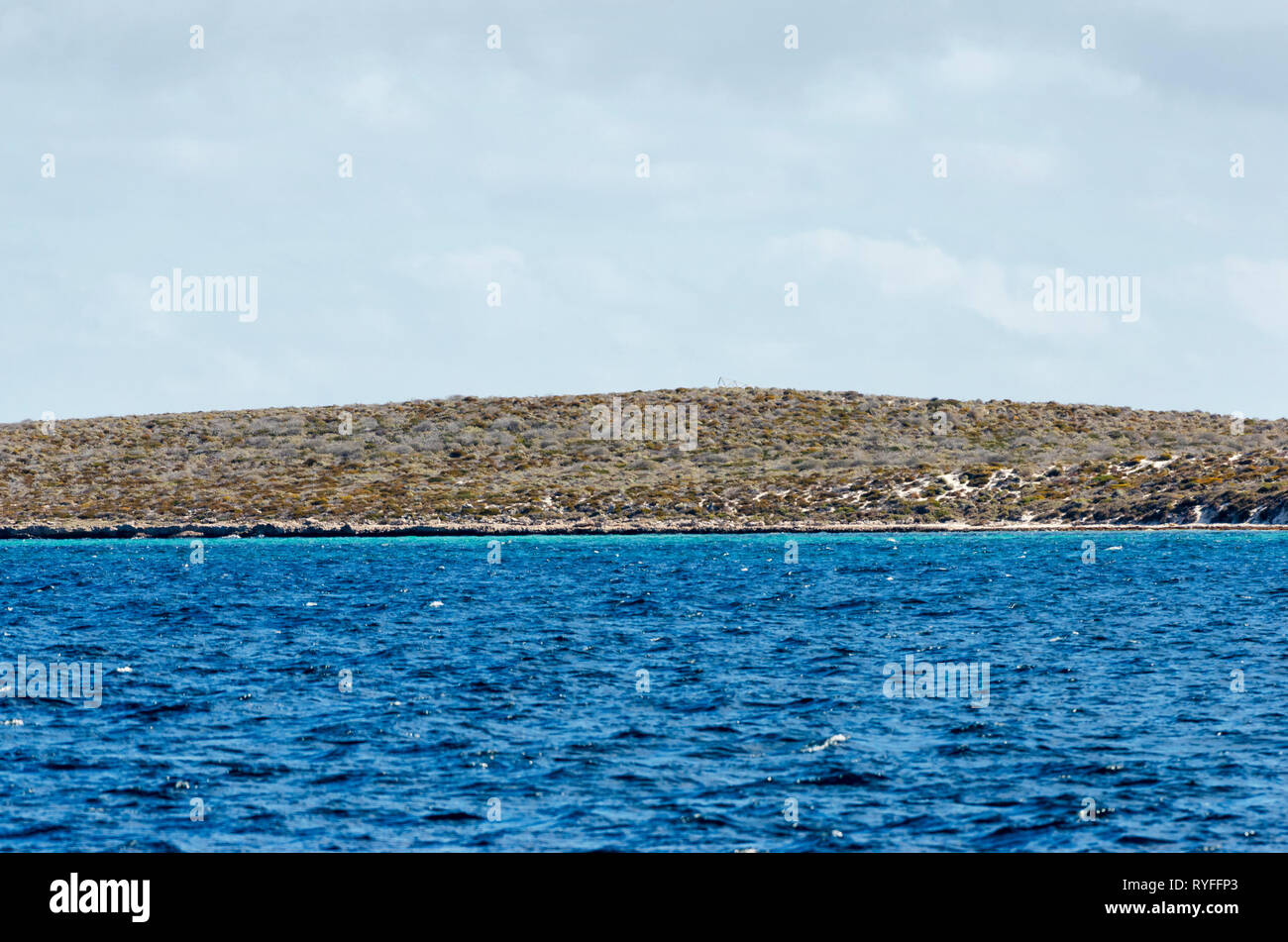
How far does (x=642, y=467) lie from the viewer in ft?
443

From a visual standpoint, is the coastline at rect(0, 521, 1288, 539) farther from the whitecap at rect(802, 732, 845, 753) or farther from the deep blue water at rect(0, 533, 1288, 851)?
the whitecap at rect(802, 732, 845, 753)

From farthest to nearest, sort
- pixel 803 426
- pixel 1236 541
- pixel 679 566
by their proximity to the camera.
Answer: pixel 803 426 < pixel 1236 541 < pixel 679 566

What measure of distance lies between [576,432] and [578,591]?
297 feet

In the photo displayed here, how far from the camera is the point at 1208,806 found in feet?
62.4

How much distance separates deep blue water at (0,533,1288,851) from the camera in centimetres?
1828

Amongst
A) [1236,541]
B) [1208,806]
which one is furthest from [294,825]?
[1236,541]

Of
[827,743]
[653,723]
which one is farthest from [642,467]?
[827,743]

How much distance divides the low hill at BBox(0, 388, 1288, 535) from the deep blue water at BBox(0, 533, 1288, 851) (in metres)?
58.4

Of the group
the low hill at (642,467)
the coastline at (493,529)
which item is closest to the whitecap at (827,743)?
the coastline at (493,529)

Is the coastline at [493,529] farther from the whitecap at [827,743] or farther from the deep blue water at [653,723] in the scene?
the whitecap at [827,743]

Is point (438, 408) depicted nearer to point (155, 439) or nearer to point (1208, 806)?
point (155, 439)

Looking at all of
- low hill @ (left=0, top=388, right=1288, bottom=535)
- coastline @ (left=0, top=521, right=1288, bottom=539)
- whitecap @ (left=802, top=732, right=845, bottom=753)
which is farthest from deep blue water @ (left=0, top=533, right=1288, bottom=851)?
low hill @ (left=0, top=388, right=1288, bottom=535)

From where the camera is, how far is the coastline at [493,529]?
108 metres

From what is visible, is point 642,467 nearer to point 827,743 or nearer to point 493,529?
point 493,529
